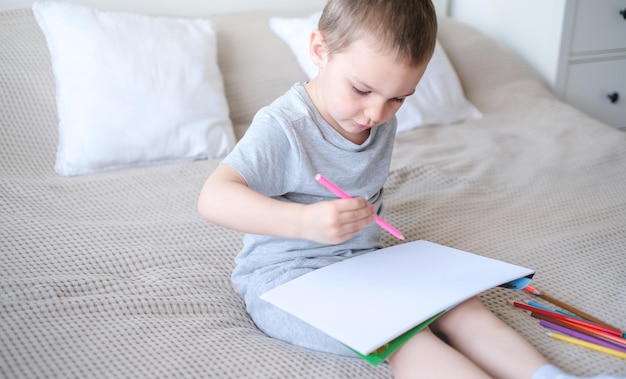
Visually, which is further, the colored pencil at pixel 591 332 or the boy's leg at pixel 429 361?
the colored pencil at pixel 591 332

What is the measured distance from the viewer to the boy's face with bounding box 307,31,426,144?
80 centimetres

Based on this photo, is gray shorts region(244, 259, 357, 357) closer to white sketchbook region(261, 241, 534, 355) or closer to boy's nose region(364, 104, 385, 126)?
white sketchbook region(261, 241, 534, 355)

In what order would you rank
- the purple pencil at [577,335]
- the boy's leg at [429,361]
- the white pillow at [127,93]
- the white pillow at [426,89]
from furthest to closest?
the white pillow at [426,89] → the white pillow at [127,93] → the purple pencil at [577,335] → the boy's leg at [429,361]

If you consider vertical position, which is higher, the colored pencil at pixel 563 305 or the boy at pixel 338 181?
the boy at pixel 338 181

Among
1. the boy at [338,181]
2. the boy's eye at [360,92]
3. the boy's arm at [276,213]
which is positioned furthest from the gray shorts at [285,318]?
the boy's eye at [360,92]

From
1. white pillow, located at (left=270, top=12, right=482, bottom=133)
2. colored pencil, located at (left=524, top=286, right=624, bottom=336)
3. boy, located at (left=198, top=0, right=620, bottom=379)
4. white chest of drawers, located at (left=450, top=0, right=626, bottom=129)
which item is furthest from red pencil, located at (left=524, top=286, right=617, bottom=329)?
white chest of drawers, located at (left=450, top=0, right=626, bottom=129)

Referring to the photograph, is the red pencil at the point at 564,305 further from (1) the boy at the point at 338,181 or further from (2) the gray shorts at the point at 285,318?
(2) the gray shorts at the point at 285,318

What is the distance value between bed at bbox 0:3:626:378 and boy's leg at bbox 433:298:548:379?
73mm

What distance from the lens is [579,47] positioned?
1933mm

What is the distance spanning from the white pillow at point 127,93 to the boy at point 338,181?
1.83 ft

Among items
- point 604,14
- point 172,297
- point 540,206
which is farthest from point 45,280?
point 604,14

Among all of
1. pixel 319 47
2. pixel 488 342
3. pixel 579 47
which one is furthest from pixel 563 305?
pixel 579 47

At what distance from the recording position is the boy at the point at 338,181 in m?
0.75

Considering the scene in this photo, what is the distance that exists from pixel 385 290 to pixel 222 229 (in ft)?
1.44
